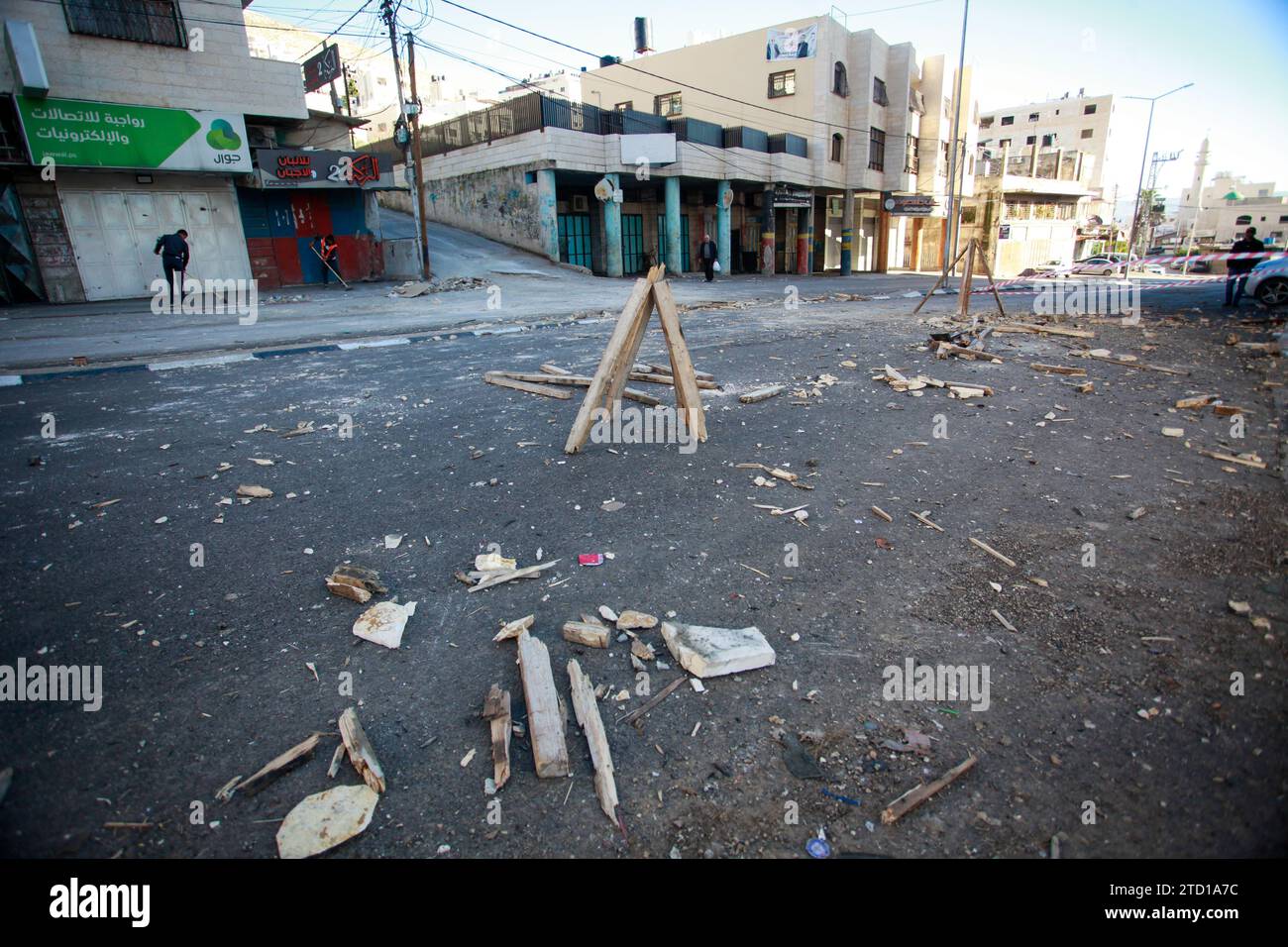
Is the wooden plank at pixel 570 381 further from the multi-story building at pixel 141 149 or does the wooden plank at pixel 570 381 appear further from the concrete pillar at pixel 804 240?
the concrete pillar at pixel 804 240

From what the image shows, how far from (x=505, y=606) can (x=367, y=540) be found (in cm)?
111

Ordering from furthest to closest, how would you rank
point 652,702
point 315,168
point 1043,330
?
1. point 315,168
2. point 1043,330
3. point 652,702

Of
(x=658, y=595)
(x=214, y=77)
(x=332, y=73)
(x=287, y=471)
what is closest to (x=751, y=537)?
(x=658, y=595)

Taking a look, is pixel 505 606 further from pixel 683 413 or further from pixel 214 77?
pixel 214 77

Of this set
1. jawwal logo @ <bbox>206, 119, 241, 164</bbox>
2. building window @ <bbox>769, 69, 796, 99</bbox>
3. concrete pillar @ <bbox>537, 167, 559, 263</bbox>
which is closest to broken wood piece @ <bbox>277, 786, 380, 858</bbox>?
jawwal logo @ <bbox>206, 119, 241, 164</bbox>

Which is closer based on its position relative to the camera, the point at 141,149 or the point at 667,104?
the point at 141,149

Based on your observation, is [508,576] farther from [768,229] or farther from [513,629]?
[768,229]

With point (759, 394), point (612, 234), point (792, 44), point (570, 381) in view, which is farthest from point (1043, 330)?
point (792, 44)

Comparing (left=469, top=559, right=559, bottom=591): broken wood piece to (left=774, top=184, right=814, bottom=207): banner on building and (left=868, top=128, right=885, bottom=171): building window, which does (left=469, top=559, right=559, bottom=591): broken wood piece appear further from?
(left=868, top=128, right=885, bottom=171): building window

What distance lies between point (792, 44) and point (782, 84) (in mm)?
1915

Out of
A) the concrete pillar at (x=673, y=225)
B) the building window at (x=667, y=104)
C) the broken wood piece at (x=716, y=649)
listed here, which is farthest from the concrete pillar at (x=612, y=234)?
the broken wood piece at (x=716, y=649)

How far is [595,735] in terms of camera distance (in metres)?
2.04

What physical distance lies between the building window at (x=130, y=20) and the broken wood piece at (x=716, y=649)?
23.6m

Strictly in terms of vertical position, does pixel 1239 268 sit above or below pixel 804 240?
below
